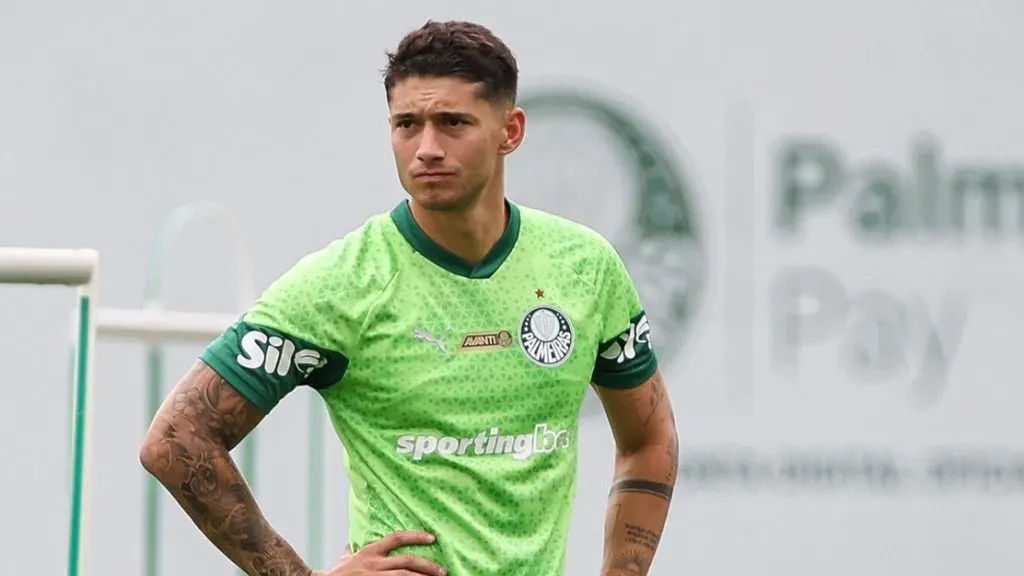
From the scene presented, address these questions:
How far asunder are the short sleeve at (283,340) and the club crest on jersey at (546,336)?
0.27m

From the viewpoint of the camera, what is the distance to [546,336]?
2.61 meters

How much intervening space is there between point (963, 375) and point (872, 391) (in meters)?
0.34

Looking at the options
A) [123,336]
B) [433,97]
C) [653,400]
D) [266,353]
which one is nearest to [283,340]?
[266,353]

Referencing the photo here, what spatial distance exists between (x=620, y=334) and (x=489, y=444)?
31cm

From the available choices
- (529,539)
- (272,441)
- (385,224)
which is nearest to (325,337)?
(385,224)

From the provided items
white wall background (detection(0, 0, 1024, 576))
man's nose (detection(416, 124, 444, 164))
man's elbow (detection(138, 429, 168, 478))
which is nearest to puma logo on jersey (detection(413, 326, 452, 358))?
man's nose (detection(416, 124, 444, 164))

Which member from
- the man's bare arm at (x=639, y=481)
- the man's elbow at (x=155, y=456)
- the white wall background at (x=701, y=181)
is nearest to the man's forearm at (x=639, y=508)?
the man's bare arm at (x=639, y=481)

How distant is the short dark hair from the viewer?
2521 mm

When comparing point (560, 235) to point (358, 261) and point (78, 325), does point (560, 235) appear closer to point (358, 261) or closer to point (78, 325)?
point (358, 261)

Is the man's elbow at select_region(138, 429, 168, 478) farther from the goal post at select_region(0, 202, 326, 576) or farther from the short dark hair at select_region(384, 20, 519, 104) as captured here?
the short dark hair at select_region(384, 20, 519, 104)

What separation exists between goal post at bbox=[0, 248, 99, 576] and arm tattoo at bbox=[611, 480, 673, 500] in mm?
817

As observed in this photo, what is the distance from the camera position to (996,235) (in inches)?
250

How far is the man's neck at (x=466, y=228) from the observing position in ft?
8.46

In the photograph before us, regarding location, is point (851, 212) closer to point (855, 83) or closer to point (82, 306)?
point (855, 83)
